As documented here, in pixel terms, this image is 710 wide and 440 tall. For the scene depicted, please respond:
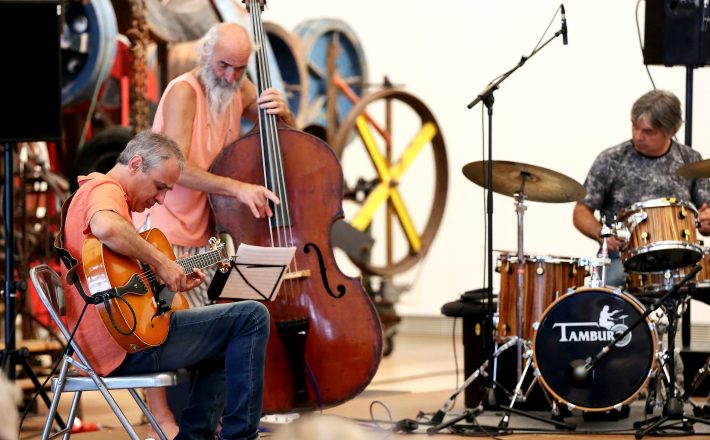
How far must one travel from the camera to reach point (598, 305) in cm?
443

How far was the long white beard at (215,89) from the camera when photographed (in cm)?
415

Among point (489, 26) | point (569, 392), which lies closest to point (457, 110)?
point (489, 26)

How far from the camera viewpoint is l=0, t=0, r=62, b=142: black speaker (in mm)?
4109

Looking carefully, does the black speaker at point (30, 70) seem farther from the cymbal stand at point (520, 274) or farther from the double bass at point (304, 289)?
the cymbal stand at point (520, 274)

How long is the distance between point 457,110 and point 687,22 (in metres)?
3.27

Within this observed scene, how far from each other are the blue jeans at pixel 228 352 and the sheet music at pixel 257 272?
0.26m

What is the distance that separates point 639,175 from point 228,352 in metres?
2.51

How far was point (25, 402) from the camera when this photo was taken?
16.6 feet

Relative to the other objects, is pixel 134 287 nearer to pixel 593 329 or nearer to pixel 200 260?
pixel 200 260

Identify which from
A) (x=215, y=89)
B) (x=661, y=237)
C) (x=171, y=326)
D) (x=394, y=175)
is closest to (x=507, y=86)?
(x=394, y=175)

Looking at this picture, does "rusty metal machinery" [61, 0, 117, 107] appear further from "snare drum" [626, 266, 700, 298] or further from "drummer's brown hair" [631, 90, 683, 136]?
"snare drum" [626, 266, 700, 298]

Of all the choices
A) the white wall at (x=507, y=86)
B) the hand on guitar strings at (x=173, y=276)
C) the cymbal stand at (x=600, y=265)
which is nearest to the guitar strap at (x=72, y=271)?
the hand on guitar strings at (x=173, y=276)

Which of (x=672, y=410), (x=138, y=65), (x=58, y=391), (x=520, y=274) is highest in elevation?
(x=138, y=65)

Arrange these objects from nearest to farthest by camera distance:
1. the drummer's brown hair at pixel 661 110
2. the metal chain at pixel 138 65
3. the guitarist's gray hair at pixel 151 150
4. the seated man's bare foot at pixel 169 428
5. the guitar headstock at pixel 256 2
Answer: the guitarist's gray hair at pixel 151 150 < the seated man's bare foot at pixel 169 428 < the guitar headstock at pixel 256 2 < the drummer's brown hair at pixel 661 110 < the metal chain at pixel 138 65
